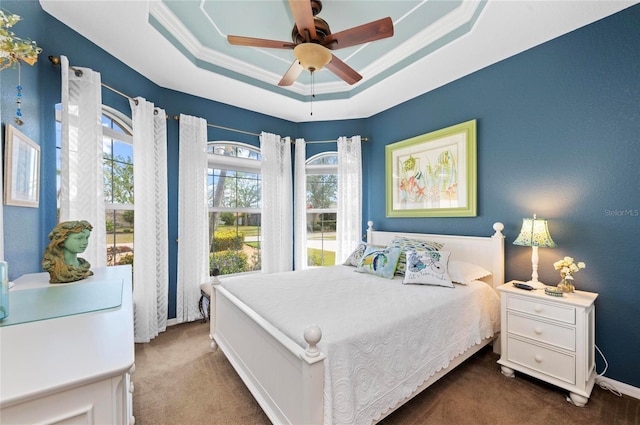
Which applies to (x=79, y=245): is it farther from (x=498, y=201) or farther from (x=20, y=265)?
(x=498, y=201)

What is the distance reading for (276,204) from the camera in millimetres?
3820

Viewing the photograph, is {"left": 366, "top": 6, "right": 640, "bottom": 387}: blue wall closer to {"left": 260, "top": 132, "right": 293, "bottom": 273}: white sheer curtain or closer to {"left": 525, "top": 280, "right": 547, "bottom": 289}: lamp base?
{"left": 525, "top": 280, "right": 547, "bottom": 289}: lamp base

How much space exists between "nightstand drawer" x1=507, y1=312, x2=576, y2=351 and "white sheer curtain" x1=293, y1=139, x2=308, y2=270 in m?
2.57

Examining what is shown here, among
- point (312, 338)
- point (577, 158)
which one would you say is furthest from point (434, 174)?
point (312, 338)

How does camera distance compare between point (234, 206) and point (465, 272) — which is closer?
point (465, 272)

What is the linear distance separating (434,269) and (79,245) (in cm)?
252

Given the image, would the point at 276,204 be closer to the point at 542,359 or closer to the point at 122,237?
the point at 122,237

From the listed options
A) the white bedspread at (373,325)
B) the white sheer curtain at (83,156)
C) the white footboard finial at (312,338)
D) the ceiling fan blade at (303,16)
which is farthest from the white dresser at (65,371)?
the ceiling fan blade at (303,16)

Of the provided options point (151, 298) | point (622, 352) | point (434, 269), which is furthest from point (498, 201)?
point (151, 298)

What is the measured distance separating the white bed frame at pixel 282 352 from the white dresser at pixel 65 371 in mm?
691

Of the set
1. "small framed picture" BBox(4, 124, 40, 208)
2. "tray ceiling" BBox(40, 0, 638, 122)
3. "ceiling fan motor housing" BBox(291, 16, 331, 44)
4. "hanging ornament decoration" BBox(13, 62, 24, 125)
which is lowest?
"small framed picture" BBox(4, 124, 40, 208)

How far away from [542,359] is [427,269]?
0.97 metres

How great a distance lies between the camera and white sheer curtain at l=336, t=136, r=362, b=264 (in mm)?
3877

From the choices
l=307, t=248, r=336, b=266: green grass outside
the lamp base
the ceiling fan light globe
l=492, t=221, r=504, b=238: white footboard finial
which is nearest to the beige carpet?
the lamp base
